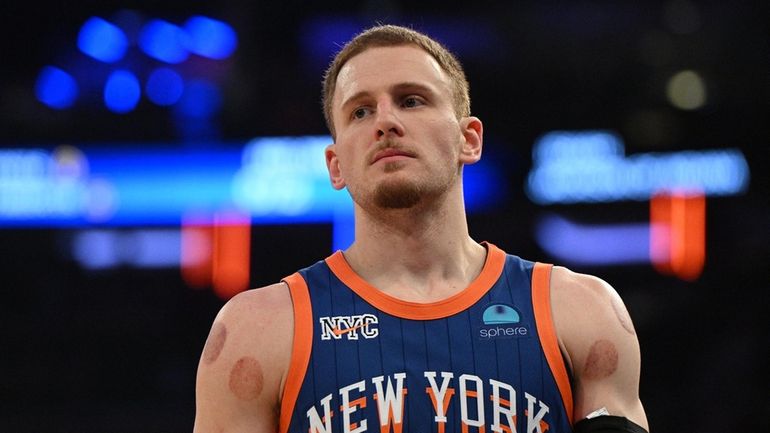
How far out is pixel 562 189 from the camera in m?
7.70

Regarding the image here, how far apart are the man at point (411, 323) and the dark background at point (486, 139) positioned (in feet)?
16.0

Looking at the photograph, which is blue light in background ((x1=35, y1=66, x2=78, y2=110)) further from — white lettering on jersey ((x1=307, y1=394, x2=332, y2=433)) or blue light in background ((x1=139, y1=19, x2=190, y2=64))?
white lettering on jersey ((x1=307, y1=394, x2=332, y2=433))

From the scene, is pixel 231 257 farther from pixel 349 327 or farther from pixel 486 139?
pixel 349 327

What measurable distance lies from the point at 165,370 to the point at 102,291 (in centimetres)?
75

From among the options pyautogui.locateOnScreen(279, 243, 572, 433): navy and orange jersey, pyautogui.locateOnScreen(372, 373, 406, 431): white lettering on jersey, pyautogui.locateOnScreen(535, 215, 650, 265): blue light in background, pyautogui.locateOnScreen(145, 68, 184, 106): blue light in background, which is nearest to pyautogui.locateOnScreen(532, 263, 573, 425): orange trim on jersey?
pyautogui.locateOnScreen(279, 243, 572, 433): navy and orange jersey

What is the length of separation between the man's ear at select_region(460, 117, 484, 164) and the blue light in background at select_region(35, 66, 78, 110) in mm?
5630

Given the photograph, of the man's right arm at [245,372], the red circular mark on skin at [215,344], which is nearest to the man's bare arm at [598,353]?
the man's right arm at [245,372]

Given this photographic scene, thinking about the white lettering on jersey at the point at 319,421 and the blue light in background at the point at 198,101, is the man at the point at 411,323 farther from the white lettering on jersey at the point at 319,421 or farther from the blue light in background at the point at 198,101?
the blue light in background at the point at 198,101

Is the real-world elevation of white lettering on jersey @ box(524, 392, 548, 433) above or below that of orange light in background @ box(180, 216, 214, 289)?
below

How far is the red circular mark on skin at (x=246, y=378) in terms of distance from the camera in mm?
2398

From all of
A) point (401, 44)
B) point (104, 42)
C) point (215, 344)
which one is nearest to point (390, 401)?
point (215, 344)

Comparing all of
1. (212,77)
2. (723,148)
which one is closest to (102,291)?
(212,77)

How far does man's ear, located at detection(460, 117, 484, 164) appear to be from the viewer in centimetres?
278

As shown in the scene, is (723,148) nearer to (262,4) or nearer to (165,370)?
(262,4)
